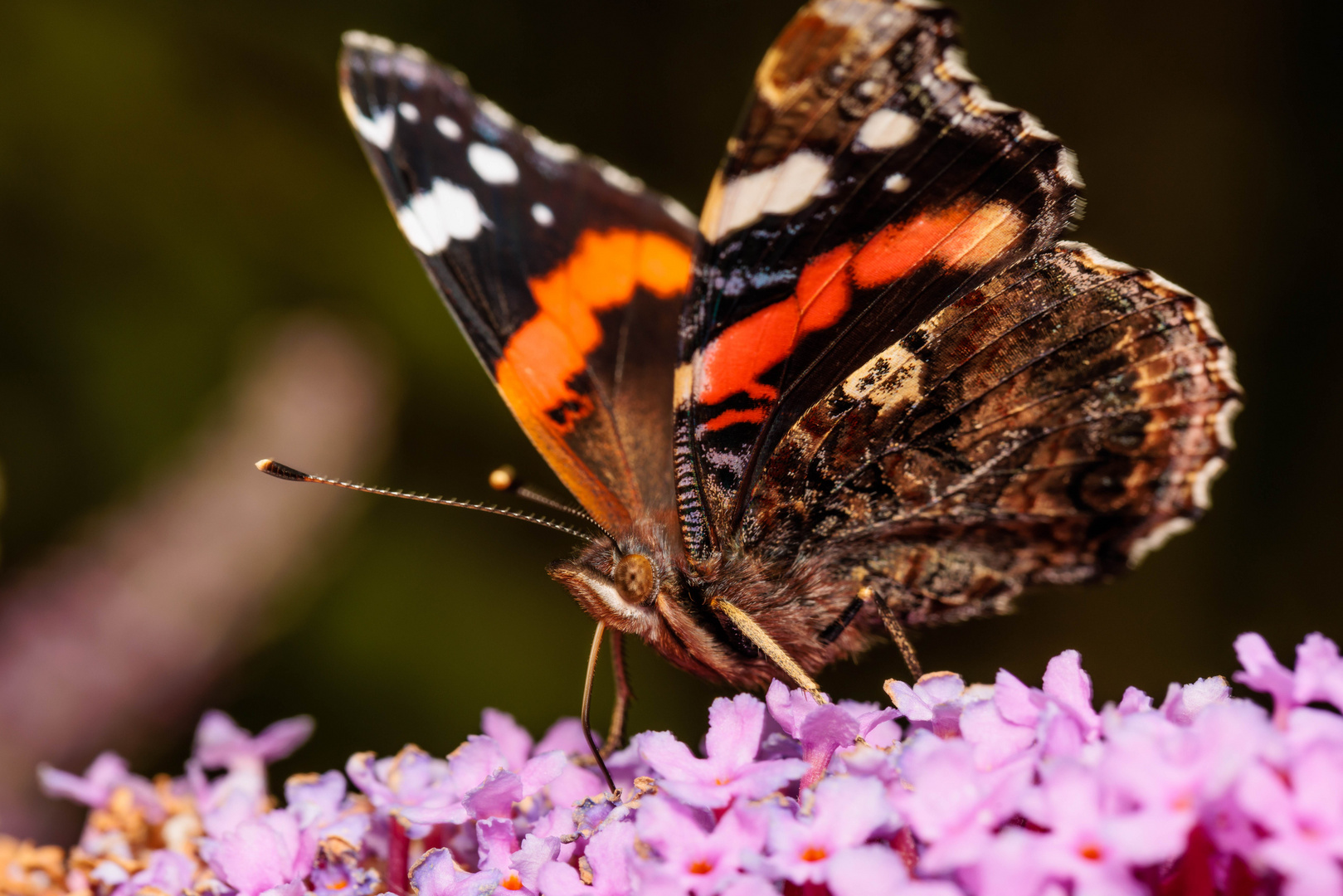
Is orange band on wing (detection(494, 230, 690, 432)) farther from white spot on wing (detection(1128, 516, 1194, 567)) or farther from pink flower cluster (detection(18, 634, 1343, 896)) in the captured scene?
white spot on wing (detection(1128, 516, 1194, 567))

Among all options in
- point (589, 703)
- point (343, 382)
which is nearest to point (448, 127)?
point (589, 703)

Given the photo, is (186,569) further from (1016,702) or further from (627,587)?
(1016,702)

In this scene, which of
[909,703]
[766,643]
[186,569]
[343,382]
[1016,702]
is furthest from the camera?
[343,382]

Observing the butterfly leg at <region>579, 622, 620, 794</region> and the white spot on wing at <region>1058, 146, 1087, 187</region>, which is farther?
the white spot on wing at <region>1058, 146, 1087, 187</region>

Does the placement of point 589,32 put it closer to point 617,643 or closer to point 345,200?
point 345,200

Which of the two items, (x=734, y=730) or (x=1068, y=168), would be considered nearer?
(x=734, y=730)

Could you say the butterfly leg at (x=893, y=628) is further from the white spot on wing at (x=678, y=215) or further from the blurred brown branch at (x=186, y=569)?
the blurred brown branch at (x=186, y=569)

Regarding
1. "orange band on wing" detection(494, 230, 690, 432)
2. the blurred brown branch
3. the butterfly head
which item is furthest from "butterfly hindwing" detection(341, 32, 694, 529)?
the blurred brown branch

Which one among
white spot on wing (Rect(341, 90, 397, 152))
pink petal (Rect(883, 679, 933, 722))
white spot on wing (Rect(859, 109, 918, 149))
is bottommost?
pink petal (Rect(883, 679, 933, 722))
